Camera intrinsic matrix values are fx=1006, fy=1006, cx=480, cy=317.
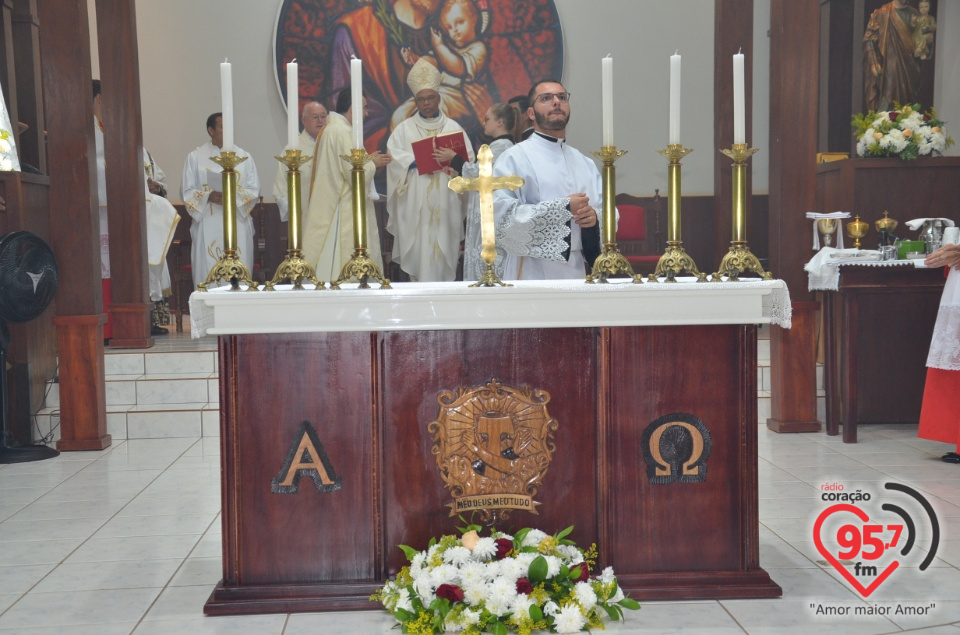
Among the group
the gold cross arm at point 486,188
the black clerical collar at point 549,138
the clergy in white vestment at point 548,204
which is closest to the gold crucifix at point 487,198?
the gold cross arm at point 486,188

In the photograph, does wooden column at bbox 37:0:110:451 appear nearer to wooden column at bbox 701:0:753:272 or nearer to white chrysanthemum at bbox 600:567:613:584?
white chrysanthemum at bbox 600:567:613:584

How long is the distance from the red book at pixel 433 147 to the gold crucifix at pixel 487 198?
14.8 ft

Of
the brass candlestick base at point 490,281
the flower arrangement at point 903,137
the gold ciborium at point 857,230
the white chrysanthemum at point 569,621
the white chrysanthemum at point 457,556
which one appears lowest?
the white chrysanthemum at point 569,621

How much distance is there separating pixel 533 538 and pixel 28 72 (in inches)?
286

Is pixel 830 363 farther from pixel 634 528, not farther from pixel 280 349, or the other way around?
pixel 280 349

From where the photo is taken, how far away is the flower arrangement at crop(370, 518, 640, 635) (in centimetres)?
286

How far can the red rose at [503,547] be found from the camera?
2.99m

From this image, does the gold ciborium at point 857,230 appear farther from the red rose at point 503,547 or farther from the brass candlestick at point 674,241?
the red rose at point 503,547

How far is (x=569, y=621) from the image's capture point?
9.31 feet

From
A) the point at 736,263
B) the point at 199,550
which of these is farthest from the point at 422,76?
the point at 736,263

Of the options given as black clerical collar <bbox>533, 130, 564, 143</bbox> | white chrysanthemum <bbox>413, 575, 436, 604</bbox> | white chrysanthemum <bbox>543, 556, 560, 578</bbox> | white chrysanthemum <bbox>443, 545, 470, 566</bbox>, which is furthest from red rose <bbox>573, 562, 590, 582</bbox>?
black clerical collar <bbox>533, 130, 564, 143</bbox>

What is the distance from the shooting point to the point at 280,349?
10.3ft

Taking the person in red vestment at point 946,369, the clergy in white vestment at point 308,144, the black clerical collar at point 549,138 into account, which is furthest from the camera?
the clergy in white vestment at point 308,144

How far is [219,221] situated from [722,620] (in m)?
6.96
